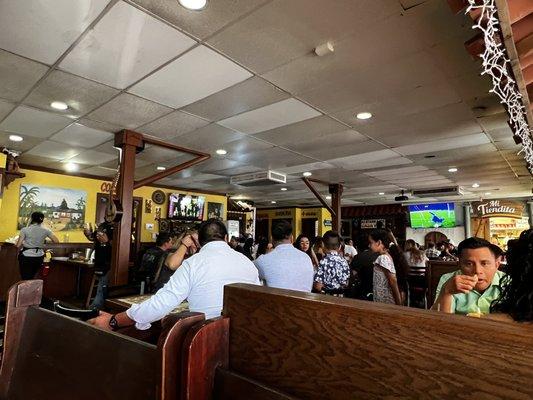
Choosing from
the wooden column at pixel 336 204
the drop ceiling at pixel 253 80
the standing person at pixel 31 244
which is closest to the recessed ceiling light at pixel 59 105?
the drop ceiling at pixel 253 80

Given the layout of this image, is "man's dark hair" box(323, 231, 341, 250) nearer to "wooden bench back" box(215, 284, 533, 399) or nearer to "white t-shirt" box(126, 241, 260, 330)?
"white t-shirt" box(126, 241, 260, 330)

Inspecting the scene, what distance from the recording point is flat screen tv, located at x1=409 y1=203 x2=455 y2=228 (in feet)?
37.4

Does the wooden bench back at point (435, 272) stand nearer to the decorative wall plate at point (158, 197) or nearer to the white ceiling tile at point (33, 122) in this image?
the white ceiling tile at point (33, 122)

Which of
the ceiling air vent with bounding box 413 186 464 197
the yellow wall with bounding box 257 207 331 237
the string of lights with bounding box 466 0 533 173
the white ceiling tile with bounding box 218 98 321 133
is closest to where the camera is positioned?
the string of lights with bounding box 466 0 533 173

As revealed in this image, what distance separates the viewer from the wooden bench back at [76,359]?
0.73 metres

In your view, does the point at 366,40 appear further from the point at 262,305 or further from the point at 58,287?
the point at 58,287

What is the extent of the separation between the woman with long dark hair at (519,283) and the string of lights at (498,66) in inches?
36.2

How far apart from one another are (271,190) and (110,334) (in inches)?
339

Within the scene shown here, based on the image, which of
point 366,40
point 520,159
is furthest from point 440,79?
point 520,159

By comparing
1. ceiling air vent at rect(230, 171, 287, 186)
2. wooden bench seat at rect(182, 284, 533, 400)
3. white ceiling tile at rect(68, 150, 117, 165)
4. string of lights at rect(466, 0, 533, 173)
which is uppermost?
white ceiling tile at rect(68, 150, 117, 165)

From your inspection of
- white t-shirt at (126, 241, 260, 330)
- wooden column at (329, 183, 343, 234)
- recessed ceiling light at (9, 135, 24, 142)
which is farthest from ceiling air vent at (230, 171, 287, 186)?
white t-shirt at (126, 241, 260, 330)

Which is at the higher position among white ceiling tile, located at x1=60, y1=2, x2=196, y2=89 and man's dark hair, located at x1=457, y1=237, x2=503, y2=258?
white ceiling tile, located at x1=60, y1=2, x2=196, y2=89

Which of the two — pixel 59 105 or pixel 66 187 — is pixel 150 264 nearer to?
pixel 59 105

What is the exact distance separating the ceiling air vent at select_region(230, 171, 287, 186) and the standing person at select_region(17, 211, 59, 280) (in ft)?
12.3
